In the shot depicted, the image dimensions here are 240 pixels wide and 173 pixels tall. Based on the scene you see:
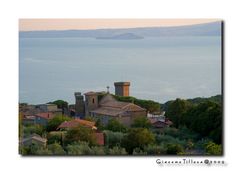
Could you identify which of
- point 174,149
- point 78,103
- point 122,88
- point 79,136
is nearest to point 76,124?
point 79,136

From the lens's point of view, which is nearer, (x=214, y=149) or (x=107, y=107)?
(x=214, y=149)

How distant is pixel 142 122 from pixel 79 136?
72 cm

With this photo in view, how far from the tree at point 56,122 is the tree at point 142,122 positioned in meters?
0.75

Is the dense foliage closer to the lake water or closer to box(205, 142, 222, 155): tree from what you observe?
box(205, 142, 222, 155): tree

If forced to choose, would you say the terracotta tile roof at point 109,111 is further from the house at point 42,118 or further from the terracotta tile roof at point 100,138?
the house at point 42,118

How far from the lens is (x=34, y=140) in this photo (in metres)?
10.3

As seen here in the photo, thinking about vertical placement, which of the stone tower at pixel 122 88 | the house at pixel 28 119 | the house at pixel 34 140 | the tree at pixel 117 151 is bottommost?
the tree at pixel 117 151

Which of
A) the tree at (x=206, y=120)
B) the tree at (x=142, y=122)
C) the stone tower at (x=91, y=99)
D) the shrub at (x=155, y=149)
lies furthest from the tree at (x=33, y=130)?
the tree at (x=206, y=120)

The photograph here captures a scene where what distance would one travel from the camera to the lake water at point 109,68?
10305 mm

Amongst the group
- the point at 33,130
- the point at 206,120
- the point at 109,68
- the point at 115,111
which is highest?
the point at 109,68

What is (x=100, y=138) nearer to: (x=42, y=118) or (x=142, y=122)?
(x=142, y=122)
